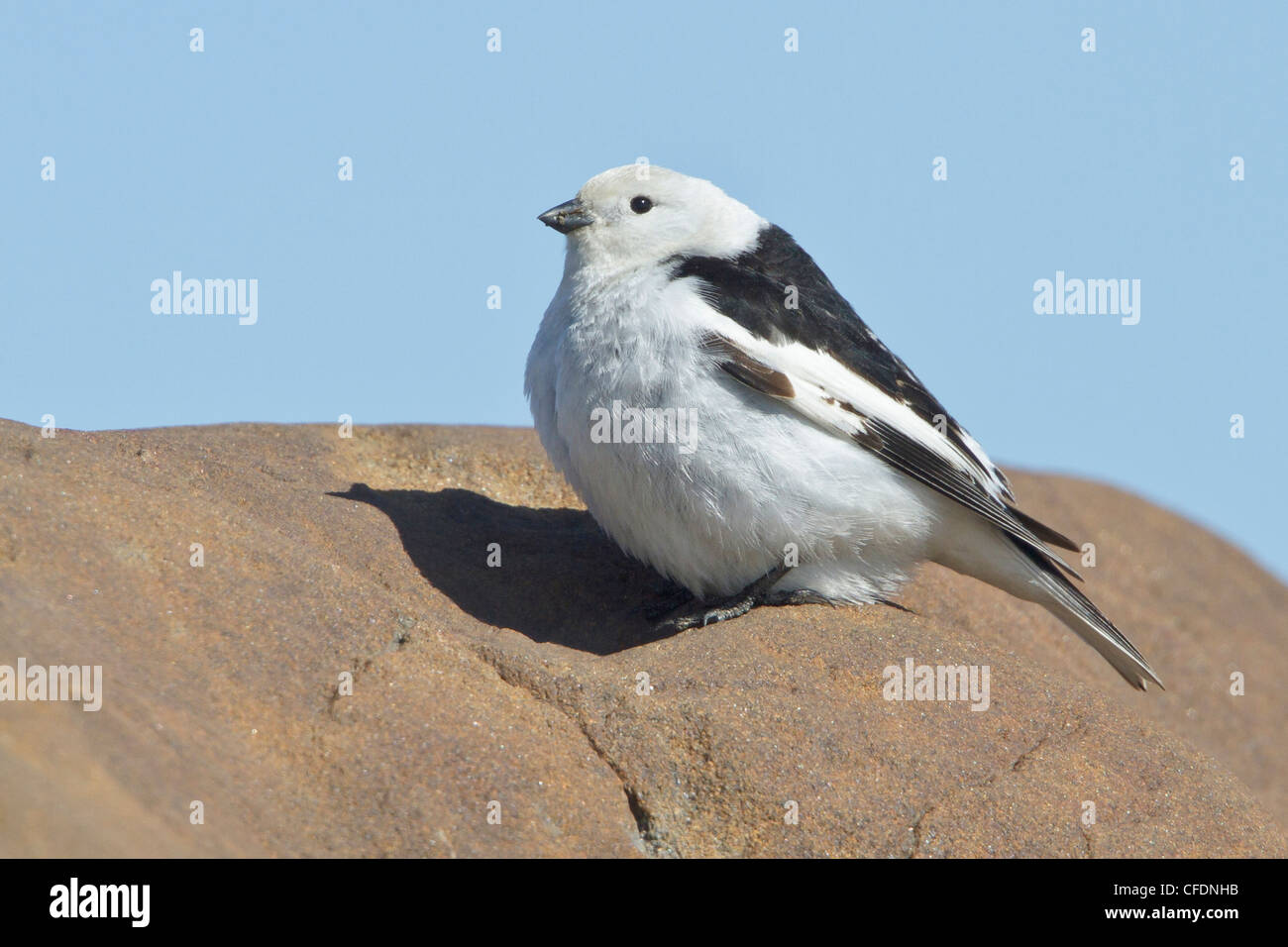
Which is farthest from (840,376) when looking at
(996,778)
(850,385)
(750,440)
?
(996,778)

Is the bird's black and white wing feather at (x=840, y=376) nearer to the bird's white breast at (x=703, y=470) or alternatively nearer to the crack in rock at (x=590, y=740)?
the bird's white breast at (x=703, y=470)

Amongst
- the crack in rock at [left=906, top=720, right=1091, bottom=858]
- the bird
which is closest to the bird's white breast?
the bird

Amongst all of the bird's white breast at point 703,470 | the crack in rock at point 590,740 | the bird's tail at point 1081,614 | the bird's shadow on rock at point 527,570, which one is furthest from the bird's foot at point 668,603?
the bird's tail at point 1081,614

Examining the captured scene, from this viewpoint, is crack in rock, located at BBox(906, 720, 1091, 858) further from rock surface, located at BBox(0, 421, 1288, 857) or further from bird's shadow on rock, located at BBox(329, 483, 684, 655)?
bird's shadow on rock, located at BBox(329, 483, 684, 655)

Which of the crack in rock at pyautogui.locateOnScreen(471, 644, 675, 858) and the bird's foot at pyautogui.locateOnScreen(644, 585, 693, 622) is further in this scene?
the bird's foot at pyautogui.locateOnScreen(644, 585, 693, 622)

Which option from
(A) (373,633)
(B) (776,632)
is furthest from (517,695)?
(B) (776,632)

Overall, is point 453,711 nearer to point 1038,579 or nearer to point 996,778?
point 996,778
